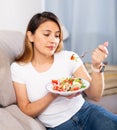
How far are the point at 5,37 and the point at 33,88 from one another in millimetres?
405

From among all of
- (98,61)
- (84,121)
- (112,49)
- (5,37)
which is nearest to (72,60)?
(98,61)

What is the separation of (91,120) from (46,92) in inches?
10.8

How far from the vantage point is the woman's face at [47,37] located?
140 centimetres

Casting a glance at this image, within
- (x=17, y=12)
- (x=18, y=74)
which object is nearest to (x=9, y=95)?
(x=18, y=74)

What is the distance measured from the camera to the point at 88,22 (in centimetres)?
255

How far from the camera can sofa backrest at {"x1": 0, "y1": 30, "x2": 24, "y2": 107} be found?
4.48 ft

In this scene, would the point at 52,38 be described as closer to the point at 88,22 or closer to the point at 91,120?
the point at 91,120

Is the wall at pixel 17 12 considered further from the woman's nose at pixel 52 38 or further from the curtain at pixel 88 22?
the woman's nose at pixel 52 38

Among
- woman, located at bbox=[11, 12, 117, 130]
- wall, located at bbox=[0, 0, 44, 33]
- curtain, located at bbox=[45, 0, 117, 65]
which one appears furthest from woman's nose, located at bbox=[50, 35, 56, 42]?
curtain, located at bbox=[45, 0, 117, 65]

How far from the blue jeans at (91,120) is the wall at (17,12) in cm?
122

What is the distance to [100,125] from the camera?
1.29 meters

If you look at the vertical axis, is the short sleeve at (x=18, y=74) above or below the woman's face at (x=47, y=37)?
below

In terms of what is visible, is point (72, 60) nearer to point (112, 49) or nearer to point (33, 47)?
point (33, 47)

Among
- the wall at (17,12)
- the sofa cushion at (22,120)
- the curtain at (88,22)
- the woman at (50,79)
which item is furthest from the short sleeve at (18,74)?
the curtain at (88,22)
